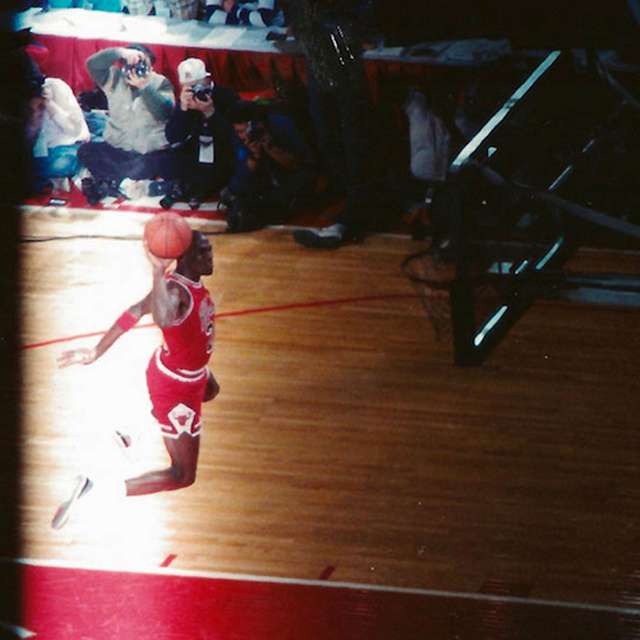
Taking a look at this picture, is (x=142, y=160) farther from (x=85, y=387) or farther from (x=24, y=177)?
(x=85, y=387)

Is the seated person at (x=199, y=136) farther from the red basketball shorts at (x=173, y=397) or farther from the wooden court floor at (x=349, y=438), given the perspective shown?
the red basketball shorts at (x=173, y=397)

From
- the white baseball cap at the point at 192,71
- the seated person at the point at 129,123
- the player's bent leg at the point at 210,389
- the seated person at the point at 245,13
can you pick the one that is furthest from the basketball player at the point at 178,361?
the seated person at the point at 245,13

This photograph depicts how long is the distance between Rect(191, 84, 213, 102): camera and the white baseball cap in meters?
0.08

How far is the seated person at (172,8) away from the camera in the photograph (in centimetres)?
856

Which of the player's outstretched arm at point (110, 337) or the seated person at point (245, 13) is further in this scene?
the seated person at point (245, 13)

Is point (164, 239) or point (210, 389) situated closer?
point (164, 239)

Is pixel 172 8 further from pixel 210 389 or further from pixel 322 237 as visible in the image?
pixel 210 389

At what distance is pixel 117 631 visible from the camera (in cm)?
427

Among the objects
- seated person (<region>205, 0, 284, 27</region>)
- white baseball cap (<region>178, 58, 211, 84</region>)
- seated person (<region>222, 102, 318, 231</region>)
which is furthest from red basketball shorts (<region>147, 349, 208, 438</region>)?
seated person (<region>205, 0, 284, 27</region>)

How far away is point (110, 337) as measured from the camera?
18.5 ft

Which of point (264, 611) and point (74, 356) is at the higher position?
point (264, 611)

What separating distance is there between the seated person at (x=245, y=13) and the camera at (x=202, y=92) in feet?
1.67

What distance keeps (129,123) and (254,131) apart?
31.0 inches

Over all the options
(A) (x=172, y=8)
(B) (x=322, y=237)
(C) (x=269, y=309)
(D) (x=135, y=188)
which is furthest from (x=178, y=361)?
(A) (x=172, y=8)
